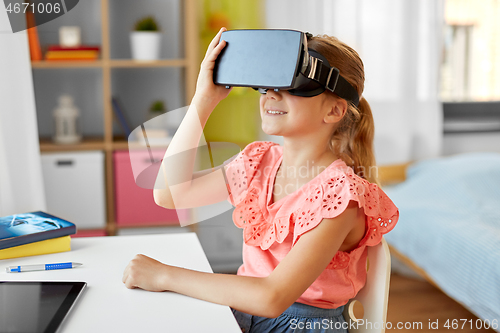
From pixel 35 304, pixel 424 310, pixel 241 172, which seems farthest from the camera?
pixel 424 310

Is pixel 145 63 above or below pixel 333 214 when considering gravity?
above

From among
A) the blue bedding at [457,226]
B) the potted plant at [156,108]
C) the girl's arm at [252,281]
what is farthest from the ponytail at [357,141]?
the potted plant at [156,108]

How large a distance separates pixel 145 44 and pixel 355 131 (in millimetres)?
1386

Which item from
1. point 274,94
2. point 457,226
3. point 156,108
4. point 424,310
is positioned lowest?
point 424,310

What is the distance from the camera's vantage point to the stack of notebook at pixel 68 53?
200 cm

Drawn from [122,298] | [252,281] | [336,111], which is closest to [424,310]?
[336,111]

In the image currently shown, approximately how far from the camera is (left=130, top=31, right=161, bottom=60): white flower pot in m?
2.07

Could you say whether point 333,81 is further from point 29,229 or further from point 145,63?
point 145,63

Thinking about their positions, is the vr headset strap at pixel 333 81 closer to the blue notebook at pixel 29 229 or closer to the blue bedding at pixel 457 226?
the blue notebook at pixel 29 229

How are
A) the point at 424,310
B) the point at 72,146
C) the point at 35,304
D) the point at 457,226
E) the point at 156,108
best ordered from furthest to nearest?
the point at 156,108 → the point at 72,146 → the point at 424,310 → the point at 457,226 → the point at 35,304

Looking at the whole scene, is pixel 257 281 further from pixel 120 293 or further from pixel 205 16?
pixel 205 16

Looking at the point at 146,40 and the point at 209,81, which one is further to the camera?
the point at 146,40

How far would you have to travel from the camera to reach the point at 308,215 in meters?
0.78

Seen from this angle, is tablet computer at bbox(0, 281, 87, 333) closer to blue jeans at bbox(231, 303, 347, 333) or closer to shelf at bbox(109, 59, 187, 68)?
blue jeans at bbox(231, 303, 347, 333)
